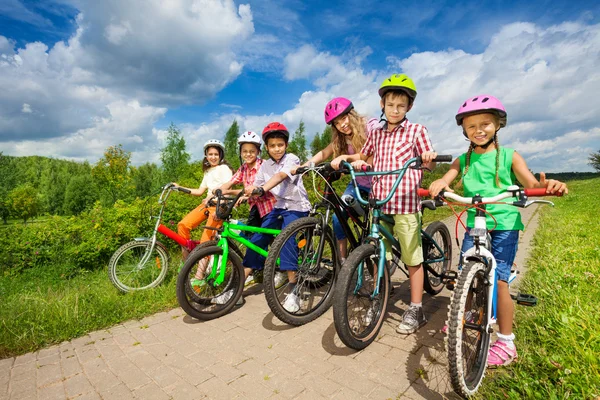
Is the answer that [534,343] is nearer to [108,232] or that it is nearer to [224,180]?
[224,180]

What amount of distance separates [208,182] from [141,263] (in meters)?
1.53

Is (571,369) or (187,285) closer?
(571,369)

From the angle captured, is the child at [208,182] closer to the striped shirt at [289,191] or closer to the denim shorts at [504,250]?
the striped shirt at [289,191]

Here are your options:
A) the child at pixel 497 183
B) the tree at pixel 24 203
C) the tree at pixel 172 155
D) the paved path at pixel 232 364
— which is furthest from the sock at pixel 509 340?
the tree at pixel 24 203

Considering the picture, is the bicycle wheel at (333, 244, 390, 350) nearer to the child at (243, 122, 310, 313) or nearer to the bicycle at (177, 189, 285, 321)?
the child at (243, 122, 310, 313)

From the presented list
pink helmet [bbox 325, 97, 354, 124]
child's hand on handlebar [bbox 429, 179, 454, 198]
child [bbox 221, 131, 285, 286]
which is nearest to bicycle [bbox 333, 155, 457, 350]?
child's hand on handlebar [bbox 429, 179, 454, 198]

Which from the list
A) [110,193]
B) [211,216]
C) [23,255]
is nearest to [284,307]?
[211,216]

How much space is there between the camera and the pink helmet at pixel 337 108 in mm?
3592

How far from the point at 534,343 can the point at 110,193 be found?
45.8 metres

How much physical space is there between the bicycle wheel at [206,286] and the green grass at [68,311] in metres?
0.59

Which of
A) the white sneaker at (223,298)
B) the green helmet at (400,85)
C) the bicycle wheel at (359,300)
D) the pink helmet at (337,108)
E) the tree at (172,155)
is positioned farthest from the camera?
the tree at (172,155)

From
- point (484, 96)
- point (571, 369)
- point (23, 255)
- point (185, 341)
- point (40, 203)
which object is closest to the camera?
point (571, 369)

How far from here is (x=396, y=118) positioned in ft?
10.1

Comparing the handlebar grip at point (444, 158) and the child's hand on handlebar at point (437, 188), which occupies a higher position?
the handlebar grip at point (444, 158)
